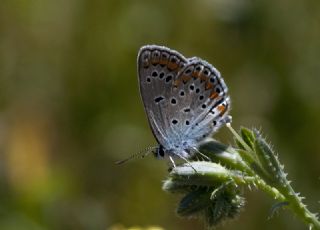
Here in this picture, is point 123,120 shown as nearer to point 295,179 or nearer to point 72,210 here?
point 72,210

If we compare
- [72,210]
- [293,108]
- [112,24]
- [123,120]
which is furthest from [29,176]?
[293,108]

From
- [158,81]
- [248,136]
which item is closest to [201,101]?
[158,81]

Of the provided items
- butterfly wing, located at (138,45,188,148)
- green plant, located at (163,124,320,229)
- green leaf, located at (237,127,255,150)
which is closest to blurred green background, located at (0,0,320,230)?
butterfly wing, located at (138,45,188,148)

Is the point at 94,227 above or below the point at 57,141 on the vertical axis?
below

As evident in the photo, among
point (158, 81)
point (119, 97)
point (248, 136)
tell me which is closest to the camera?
point (248, 136)

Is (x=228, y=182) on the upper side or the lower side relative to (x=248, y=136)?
lower

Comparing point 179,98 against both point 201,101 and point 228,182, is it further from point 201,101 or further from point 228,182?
point 228,182

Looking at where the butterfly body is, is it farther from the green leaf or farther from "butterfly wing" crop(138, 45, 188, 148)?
the green leaf

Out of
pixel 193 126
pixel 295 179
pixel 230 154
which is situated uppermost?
pixel 295 179
